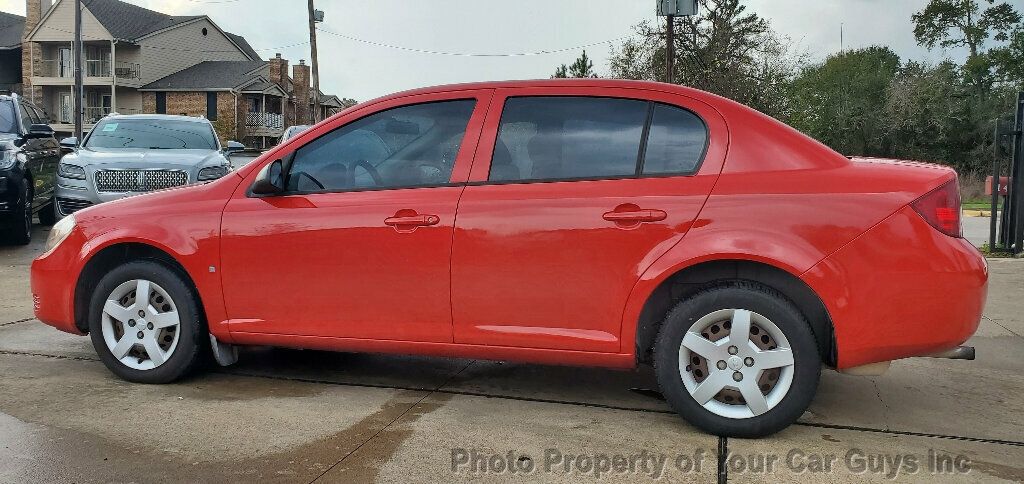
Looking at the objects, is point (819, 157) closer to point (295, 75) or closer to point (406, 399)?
point (406, 399)

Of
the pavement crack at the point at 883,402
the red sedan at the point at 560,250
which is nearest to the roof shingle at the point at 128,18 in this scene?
the red sedan at the point at 560,250

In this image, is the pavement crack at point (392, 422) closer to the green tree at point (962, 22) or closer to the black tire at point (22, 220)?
the black tire at point (22, 220)

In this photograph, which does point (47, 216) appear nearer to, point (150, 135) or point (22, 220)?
point (22, 220)

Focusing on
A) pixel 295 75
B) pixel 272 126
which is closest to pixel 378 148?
pixel 272 126

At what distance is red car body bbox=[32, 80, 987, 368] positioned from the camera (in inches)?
154

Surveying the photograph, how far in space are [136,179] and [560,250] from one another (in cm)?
834

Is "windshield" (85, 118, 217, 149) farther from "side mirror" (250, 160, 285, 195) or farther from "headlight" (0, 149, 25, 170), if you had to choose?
"side mirror" (250, 160, 285, 195)

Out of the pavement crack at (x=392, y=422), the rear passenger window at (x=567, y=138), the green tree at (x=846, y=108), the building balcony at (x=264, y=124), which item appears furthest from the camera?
the building balcony at (x=264, y=124)

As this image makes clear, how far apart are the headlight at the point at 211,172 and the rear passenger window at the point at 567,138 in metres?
7.52

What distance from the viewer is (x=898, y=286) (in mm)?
3879

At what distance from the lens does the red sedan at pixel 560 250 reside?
3930mm

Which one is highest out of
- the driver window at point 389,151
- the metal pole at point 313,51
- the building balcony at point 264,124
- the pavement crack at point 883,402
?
the metal pole at point 313,51

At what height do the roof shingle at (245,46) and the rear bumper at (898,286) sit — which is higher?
the roof shingle at (245,46)

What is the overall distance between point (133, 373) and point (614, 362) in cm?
259
